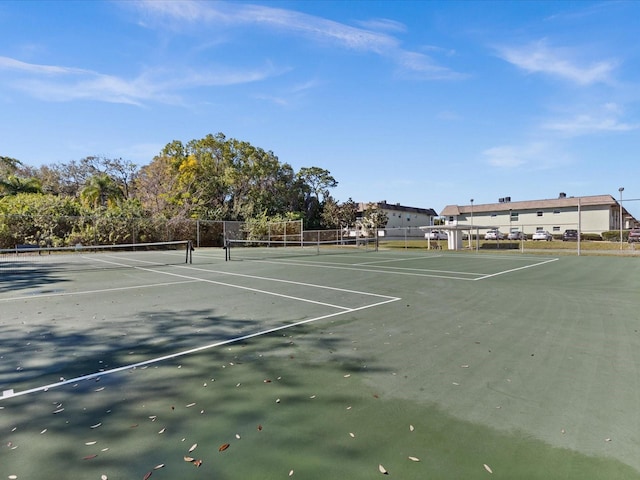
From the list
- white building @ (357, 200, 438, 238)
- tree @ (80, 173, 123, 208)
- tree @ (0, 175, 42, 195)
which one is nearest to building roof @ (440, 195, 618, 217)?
white building @ (357, 200, 438, 238)

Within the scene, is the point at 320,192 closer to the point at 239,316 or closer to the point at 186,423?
the point at 239,316

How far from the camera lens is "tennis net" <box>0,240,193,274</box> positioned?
587 inches

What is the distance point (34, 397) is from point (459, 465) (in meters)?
3.45

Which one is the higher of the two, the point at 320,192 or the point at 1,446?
the point at 320,192

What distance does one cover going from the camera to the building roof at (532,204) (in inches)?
1698

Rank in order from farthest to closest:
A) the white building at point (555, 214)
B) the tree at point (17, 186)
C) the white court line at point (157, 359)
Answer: the white building at point (555, 214) → the tree at point (17, 186) → the white court line at point (157, 359)

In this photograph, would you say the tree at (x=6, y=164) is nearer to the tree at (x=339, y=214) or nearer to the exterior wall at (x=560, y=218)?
the tree at (x=339, y=214)

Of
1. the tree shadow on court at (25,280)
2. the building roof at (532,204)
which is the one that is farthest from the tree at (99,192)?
the building roof at (532,204)

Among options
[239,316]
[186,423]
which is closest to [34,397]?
[186,423]

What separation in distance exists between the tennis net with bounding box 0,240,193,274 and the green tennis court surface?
9209 mm

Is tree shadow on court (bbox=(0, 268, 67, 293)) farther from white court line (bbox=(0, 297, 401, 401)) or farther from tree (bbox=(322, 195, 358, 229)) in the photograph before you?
tree (bbox=(322, 195, 358, 229))

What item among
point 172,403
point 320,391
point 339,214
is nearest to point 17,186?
point 339,214

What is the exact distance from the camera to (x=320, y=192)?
4656 centimetres

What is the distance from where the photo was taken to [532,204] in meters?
48.3
